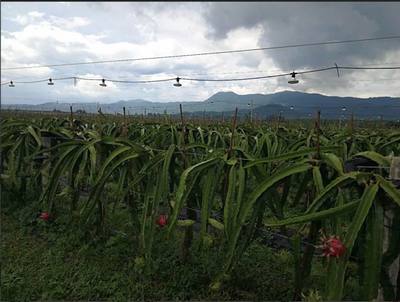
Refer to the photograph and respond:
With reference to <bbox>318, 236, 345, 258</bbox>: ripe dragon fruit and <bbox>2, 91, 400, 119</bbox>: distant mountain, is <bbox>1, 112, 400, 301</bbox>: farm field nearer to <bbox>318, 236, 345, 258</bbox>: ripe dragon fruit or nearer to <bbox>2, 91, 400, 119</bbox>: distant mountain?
<bbox>318, 236, 345, 258</bbox>: ripe dragon fruit

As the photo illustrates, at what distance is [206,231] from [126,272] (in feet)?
2.17

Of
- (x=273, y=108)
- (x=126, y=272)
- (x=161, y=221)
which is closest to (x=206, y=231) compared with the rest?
(x=161, y=221)

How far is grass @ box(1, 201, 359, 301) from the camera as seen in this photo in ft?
6.21

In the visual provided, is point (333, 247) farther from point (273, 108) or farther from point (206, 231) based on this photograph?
point (273, 108)

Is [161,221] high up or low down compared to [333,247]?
down

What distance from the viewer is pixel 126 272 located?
213 centimetres

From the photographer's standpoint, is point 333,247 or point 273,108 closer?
point 333,247

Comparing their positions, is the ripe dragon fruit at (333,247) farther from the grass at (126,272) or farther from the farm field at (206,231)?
the grass at (126,272)

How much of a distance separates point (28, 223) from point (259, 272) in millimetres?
2255

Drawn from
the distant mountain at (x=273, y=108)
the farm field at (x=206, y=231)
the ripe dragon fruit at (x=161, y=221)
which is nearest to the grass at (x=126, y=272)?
the farm field at (x=206, y=231)

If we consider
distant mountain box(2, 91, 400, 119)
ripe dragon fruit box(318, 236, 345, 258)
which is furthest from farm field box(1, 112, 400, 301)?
distant mountain box(2, 91, 400, 119)

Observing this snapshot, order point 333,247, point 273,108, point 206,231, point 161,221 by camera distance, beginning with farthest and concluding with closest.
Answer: point 273,108 < point 206,231 < point 161,221 < point 333,247

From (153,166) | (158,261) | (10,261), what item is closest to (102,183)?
(153,166)

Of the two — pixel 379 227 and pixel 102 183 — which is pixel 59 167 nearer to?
pixel 102 183
